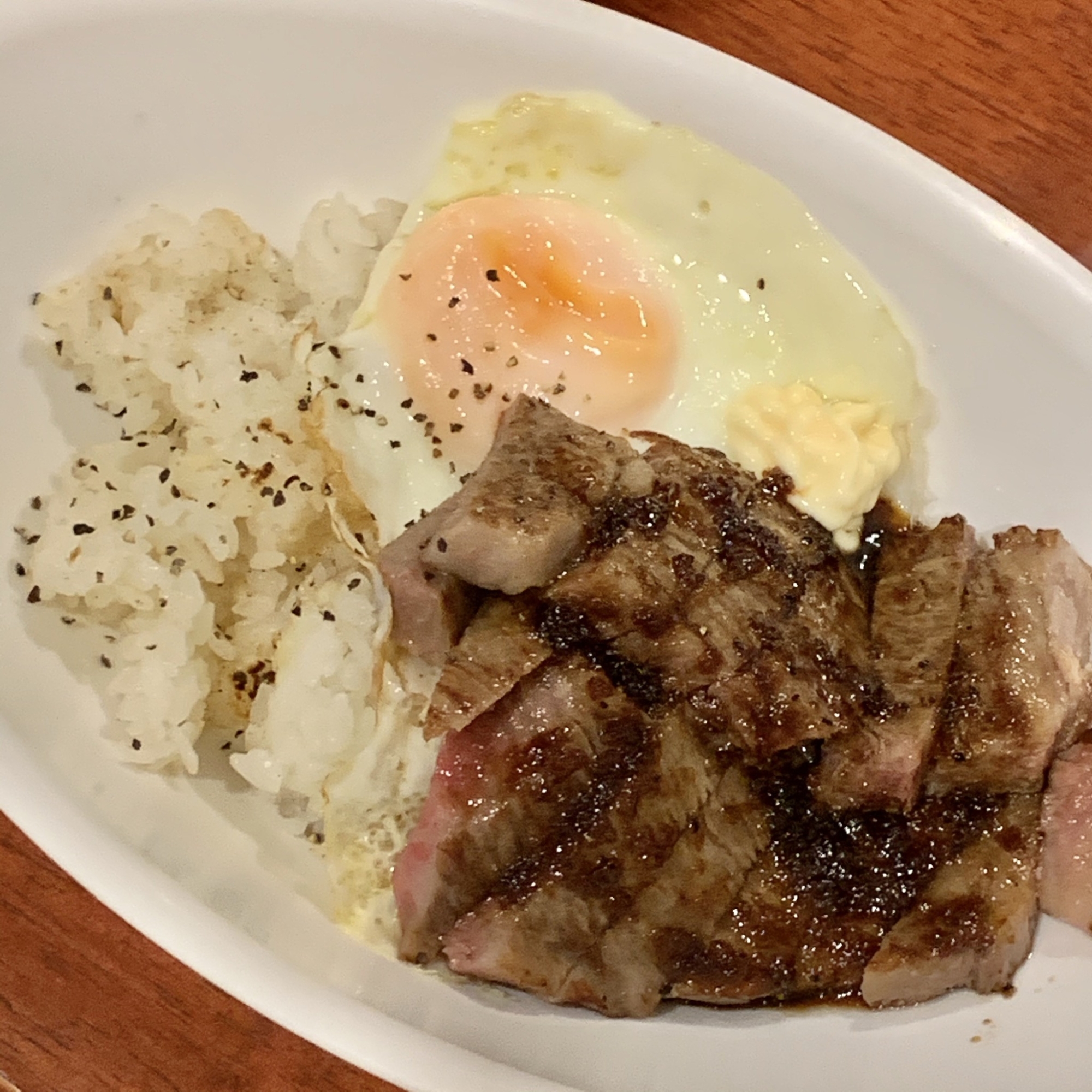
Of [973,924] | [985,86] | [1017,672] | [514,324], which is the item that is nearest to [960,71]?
[985,86]

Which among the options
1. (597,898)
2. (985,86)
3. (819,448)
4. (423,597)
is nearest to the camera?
→ (597,898)

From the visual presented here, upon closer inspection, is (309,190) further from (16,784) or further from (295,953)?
(295,953)

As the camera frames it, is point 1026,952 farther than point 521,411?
No

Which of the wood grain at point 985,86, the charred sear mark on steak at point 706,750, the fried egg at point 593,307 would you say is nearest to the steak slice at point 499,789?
the charred sear mark on steak at point 706,750

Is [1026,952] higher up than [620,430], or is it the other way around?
[620,430]

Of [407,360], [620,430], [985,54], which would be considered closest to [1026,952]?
[620,430]

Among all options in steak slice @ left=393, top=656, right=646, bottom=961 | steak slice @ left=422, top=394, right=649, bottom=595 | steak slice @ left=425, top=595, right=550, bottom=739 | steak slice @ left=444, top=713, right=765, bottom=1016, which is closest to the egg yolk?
steak slice @ left=422, top=394, right=649, bottom=595

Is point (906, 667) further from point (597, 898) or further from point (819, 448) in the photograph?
point (597, 898)

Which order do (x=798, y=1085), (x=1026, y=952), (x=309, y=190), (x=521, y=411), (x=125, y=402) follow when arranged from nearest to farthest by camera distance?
(x=798, y=1085) < (x=1026, y=952) < (x=521, y=411) < (x=125, y=402) < (x=309, y=190)
